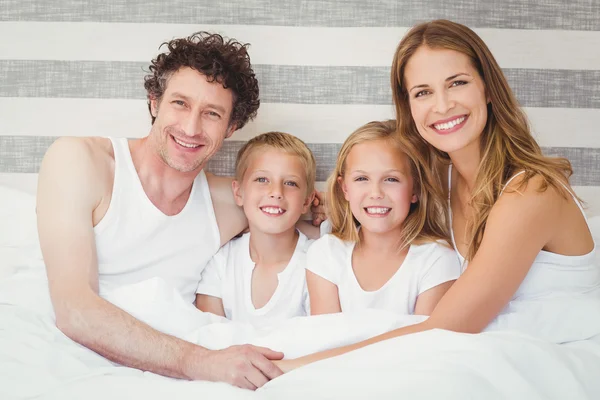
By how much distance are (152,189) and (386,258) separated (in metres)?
0.77

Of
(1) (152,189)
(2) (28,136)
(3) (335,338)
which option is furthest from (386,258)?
(2) (28,136)

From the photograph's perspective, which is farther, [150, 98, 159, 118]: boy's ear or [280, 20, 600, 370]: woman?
[150, 98, 159, 118]: boy's ear

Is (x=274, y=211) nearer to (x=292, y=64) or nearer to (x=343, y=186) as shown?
(x=343, y=186)

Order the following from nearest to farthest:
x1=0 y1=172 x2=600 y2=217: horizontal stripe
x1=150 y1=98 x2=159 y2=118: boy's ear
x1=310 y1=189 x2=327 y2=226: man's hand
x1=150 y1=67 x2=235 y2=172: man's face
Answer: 1. x1=150 y1=67 x2=235 y2=172: man's face
2. x1=150 y1=98 x2=159 y2=118: boy's ear
3. x1=310 y1=189 x2=327 y2=226: man's hand
4. x1=0 y1=172 x2=600 y2=217: horizontal stripe

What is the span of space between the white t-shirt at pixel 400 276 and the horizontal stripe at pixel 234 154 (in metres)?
0.43

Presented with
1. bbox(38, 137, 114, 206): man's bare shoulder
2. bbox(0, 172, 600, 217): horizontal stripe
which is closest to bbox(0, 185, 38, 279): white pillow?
bbox(0, 172, 600, 217): horizontal stripe

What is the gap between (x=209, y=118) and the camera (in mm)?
1808

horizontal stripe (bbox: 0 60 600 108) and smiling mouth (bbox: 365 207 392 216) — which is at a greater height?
horizontal stripe (bbox: 0 60 600 108)

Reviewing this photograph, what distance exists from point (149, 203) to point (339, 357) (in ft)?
2.83

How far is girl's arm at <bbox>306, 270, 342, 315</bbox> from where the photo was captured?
5.78 feet

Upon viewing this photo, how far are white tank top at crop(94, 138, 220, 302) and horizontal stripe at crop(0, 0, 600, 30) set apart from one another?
1.88 feet

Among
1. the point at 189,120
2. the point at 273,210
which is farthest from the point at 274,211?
the point at 189,120

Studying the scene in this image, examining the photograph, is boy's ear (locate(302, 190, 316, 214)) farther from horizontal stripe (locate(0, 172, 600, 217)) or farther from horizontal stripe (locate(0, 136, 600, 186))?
horizontal stripe (locate(0, 172, 600, 217))

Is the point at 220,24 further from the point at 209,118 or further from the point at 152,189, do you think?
the point at 152,189
